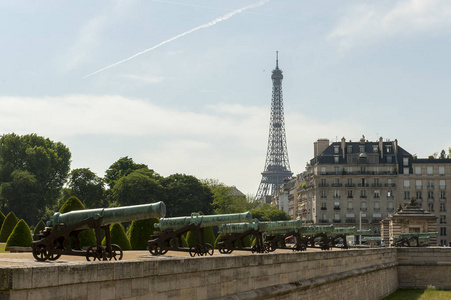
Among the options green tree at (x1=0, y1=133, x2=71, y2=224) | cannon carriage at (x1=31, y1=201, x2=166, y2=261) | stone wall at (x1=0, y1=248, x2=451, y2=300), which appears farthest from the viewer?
green tree at (x1=0, y1=133, x2=71, y2=224)

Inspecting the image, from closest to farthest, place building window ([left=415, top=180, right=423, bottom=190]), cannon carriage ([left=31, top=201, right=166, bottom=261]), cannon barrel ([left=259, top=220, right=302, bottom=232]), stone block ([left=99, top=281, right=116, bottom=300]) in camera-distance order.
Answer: stone block ([left=99, top=281, right=116, bottom=300]) → cannon carriage ([left=31, top=201, right=166, bottom=261]) → cannon barrel ([left=259, top=220, right=302, bottom=232]) → building window ([left=415, top=180, right=423, bottom=190])

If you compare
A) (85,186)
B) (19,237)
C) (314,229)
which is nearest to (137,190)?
(85,186)

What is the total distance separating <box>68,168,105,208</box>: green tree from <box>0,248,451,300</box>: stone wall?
6271 centimetres

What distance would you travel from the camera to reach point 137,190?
83188 mm

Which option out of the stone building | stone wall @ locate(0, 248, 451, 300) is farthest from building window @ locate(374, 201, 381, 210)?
stone wall @ locate(0, 248, 451, 300)

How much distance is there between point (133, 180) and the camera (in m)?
84.2

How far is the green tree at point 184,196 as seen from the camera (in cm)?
8644

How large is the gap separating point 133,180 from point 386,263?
4669cm

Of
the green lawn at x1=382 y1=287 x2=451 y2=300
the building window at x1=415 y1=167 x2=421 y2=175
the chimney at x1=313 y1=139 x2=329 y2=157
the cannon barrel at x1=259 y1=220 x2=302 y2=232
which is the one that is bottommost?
the green lawn at x1=382 y1=287 x2=451 y2=300

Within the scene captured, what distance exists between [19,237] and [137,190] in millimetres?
51301

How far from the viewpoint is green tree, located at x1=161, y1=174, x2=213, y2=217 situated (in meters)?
86.4

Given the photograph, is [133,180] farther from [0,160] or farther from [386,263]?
[386,263]

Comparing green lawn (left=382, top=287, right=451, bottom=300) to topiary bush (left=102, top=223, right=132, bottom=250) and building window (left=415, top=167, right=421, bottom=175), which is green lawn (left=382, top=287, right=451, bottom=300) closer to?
topiary bush (left=102, top=223, right=132, bottom=250)

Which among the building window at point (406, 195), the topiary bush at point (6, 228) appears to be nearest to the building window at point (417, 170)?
the building window at point (406, 195)
